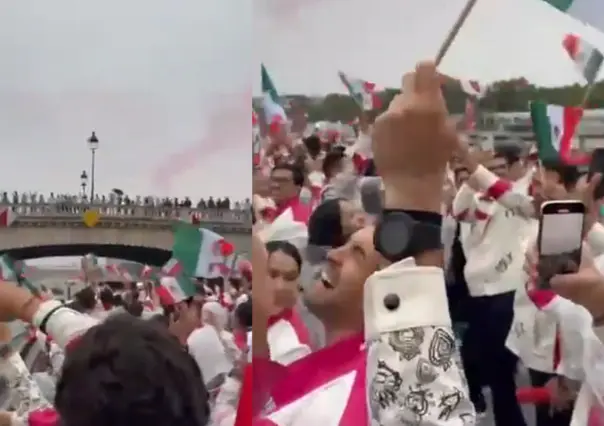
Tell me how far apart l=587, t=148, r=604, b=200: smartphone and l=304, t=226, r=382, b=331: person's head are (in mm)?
287

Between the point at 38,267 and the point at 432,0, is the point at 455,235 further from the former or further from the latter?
the point at 38,267

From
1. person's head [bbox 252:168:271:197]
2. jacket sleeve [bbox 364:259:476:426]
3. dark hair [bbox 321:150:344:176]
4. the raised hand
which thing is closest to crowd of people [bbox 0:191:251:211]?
person's head [bbox 252:168:271:197]

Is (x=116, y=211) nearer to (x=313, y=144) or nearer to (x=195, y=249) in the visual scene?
(x=195, y=249)

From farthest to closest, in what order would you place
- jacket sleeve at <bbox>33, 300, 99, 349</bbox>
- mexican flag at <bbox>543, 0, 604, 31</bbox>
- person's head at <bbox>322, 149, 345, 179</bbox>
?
person's head at <bbox>322, 149, 345, 179</bbox>, mexican flag at <bbox>543, 0, 604, 31</bbox>, jacket sleeve at <bbox>33, 300, 99, 349</bbox>

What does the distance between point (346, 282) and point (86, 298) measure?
3.11 feet

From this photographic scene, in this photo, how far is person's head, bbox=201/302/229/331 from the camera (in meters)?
1.88

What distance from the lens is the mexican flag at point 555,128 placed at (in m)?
1.17

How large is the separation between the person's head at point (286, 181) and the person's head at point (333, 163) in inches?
2.2

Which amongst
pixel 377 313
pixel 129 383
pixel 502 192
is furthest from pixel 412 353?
pixel 502 192

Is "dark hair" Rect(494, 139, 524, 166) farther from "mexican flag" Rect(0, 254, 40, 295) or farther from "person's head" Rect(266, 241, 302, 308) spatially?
"mexican flag" Rect(0, 254, 40, 295)

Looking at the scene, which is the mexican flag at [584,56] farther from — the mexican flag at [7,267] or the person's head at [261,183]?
the mexican flag at [7,267]

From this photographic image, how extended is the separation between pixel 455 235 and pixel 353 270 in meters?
0.26

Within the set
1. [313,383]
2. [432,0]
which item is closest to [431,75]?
[313,383]

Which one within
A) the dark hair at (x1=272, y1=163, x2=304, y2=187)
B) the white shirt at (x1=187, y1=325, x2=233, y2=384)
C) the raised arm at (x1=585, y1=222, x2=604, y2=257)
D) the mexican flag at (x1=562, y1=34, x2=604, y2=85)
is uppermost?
the mexican flag at (x1=562, y1=34, x2=604, y2=85)
